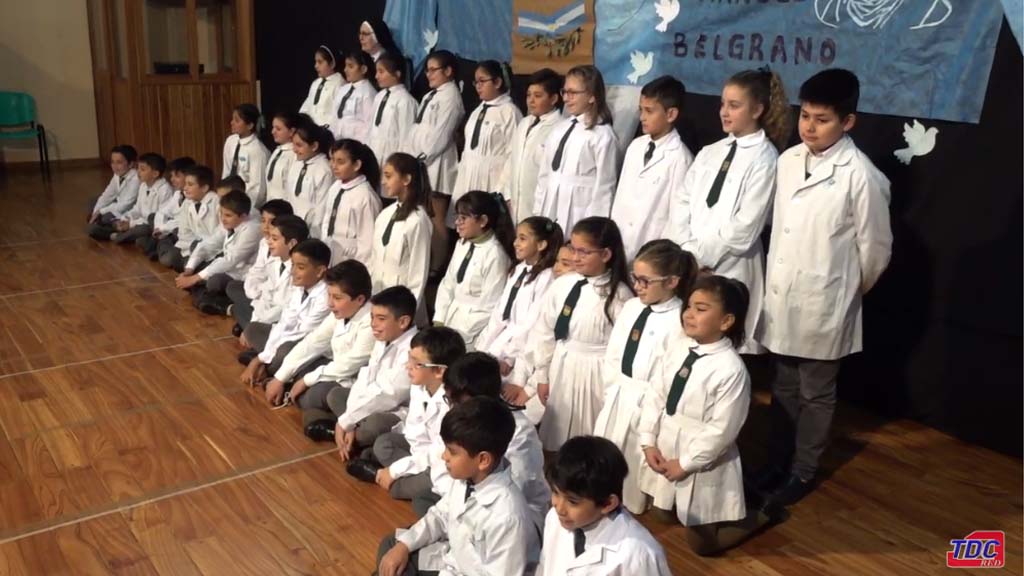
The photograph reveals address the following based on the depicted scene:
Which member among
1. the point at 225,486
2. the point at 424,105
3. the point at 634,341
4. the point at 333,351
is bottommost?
the point at 225,486

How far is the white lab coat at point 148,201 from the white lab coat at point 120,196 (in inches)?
2.9

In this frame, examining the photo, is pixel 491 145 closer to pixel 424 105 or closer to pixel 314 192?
pixel 424 105

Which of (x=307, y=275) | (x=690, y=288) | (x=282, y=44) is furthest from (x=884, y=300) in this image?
(x=282, y=44)

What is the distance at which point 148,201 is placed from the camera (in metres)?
5.40

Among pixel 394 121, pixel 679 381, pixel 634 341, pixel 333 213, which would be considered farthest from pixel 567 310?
pixel 394 121

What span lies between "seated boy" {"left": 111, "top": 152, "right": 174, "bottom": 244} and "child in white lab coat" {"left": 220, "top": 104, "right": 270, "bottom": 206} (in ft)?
1.38

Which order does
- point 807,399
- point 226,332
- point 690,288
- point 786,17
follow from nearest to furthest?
point 690,288 < point 807,399 < point 786,17 < point 226,332

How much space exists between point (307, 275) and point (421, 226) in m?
0.51

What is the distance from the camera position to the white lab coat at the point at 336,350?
312cm

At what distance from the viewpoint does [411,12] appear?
546cm

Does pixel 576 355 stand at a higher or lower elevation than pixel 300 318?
higher

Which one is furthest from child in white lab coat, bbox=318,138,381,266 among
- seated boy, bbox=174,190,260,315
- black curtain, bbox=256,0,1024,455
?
black curtain, bbox=256,0,1024,455

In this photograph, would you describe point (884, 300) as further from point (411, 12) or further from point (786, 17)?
point (411, 12)

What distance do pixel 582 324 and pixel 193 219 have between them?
2.87 metres
